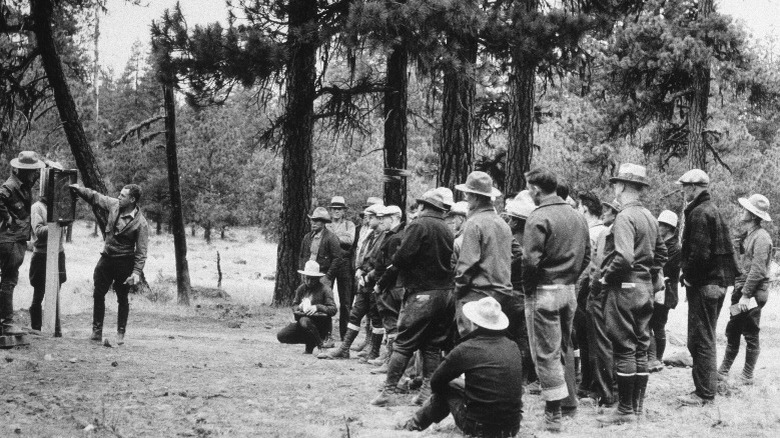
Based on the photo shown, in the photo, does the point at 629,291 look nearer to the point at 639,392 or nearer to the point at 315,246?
the point at 639,392

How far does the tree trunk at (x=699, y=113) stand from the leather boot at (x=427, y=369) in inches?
546

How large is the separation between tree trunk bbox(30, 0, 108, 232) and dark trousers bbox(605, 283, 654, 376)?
1162 centimetres

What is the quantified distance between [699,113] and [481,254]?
14.8 metres

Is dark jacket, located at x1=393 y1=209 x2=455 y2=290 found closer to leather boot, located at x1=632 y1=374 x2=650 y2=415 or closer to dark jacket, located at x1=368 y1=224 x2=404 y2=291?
dark jacket, located at x1=368 y1=224 x2=404 y2=291

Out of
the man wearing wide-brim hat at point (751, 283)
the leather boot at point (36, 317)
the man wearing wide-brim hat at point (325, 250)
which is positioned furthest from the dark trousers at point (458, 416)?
the leather boot at point (36, 317)

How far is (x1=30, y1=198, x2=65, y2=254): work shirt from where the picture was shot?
10.8 m

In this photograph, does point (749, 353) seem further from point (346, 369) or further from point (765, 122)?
point (765, 122)

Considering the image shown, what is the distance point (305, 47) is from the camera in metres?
13.6

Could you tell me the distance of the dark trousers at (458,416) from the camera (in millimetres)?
5570

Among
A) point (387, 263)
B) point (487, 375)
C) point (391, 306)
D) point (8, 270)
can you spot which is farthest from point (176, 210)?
point (487, 375)

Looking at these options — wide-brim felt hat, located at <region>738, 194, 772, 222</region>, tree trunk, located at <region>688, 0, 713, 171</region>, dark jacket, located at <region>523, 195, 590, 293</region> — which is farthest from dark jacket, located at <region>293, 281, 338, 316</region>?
tree trunk, located at <region>688, 0, 713, 171</region>

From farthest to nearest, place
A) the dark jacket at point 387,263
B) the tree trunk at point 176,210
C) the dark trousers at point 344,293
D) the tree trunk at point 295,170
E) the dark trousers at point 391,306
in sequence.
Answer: the tree trunk at point 176,210 < the tree trunk at point 295,170 < the dark trousers at point 344,293 < the dark trousers at point 391,306 < the dark jacket at point 387,263

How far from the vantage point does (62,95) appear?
1633 centimetres

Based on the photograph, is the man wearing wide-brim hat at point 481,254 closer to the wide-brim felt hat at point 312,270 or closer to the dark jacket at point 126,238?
the wide-brim felt hat at point 312,270
